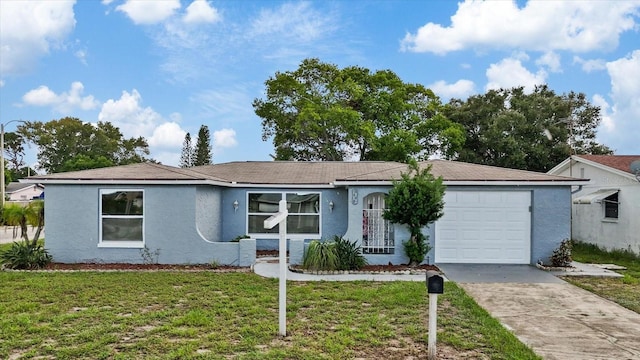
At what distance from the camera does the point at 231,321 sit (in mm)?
6777

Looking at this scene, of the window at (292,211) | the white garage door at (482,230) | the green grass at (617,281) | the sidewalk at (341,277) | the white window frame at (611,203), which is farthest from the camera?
the white window frame at (611,203)

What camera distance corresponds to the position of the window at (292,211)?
14945 millimetres

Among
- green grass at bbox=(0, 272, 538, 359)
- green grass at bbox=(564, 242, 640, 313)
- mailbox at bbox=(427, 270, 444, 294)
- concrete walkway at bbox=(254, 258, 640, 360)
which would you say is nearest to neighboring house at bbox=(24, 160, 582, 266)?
concrete walkway at bbox=(254, 258, 640, 360)

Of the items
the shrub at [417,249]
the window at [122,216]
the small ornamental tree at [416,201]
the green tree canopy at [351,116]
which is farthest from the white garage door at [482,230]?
the green tree canopy at [351,116]

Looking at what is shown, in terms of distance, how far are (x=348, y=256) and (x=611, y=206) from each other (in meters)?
11.3

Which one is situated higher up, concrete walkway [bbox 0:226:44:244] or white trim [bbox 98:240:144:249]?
white trim [bbox 98:240:144:249]

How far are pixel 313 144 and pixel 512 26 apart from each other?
19.8 meters

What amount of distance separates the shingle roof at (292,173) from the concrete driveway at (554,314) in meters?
3.21

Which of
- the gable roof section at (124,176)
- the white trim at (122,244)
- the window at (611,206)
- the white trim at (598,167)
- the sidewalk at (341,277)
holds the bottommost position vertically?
the sidewalk at (341,277)

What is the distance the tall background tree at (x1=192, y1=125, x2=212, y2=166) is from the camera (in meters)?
49.1

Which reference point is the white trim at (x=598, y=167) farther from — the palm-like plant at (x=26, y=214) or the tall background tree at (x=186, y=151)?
the tall background tree at (x=186, y=151)

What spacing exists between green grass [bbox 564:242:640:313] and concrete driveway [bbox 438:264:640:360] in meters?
0.36

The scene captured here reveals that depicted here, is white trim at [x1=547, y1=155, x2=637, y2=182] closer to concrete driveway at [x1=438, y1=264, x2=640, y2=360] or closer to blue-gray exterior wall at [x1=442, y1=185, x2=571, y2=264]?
blue-gray exterior wall at [x1=442, y1=185, x2=571, y2=264]

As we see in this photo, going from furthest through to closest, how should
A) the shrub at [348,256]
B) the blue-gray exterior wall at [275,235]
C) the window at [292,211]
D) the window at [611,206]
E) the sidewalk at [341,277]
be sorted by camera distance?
the window at [611,206] < the window at [292,211] < the blue-gray exterior wall at [275,235] < the shrub at [348,256] < the sidewalk at [341,277]
